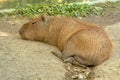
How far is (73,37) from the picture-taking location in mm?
5535

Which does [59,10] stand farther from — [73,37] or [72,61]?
[72,61]

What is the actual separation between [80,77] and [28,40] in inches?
59.9

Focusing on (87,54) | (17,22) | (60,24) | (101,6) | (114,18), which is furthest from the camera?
(101,6)

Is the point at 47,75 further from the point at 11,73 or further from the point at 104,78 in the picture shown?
the point at 104,78

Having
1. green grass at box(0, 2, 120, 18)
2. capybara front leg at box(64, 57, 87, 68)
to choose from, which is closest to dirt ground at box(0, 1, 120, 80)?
capybara front leg at box(64, 57, 87, 68)

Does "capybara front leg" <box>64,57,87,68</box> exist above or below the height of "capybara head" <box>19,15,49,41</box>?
below

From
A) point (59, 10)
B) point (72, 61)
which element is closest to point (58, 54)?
point (72, 61)

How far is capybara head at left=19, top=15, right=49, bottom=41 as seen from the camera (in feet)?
20.0

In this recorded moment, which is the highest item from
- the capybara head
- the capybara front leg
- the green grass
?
the capybara head

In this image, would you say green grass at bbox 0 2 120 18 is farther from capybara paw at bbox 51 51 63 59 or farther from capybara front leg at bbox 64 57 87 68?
capybara front leg at bbox 64 57 87 68

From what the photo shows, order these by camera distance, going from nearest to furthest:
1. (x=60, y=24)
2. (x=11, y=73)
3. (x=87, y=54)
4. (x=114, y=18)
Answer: (x=11, y=73) → (x=87, y=54) → (x=60, y=24) → (x=114, y=18)

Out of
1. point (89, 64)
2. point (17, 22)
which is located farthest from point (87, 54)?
point (17, 22)

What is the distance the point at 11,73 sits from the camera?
474 cm

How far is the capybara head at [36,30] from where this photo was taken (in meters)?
6.11
